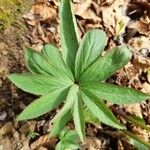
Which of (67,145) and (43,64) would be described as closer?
(43,64)

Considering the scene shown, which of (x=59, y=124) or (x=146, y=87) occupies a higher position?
(x=59, y=124)

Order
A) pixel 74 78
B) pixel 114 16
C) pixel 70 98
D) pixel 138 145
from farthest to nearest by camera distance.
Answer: pixel 114 16, pixel 138 145, pixel 74 78, pixel 70 98

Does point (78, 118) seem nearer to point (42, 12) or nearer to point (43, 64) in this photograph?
point (43, 64)

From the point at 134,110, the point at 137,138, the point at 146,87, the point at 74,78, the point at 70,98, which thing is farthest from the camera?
the point at 146,87

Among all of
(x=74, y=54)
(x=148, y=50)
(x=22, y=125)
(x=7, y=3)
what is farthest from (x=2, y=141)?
(x=148, y=50)

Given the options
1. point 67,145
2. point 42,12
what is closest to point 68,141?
point 67,145

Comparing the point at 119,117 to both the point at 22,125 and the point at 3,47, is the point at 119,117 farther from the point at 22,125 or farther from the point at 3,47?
the point at 3,47

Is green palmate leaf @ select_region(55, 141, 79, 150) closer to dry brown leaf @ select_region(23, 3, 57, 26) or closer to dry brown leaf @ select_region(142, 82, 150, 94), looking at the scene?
dry brown leaf @ select_region(142, 82, 150, 94)

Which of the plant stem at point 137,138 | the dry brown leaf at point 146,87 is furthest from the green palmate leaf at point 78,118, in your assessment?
the dry brown leaf at point 146,87
